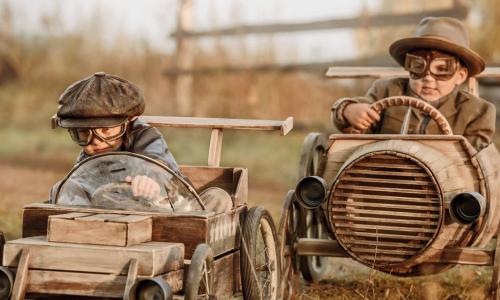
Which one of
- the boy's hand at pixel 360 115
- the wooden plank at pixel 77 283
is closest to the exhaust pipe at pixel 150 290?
the wooden plank at pixel 77 283

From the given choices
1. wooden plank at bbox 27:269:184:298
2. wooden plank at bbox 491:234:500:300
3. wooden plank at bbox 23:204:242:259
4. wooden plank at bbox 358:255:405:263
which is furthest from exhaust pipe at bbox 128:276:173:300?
wooden plank at bbox 491:234:500:300

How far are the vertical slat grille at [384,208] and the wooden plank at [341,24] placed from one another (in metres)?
10.7

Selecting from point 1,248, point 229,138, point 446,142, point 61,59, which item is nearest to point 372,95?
point 446,142

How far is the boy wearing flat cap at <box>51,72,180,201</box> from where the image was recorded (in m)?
4.69

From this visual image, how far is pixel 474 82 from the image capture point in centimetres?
694

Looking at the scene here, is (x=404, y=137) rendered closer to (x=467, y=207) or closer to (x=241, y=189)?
(x=467, y=207)

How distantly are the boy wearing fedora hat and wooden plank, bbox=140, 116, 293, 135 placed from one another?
31.7 inches

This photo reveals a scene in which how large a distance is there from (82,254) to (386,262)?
221cm

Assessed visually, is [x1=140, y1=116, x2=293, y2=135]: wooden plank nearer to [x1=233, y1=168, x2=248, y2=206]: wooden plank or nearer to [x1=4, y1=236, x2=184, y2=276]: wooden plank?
[x1=233, y1=168, x2=248, y2=206]: wooden plank

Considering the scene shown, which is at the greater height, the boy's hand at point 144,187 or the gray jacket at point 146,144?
the gray jacket at point 146,144

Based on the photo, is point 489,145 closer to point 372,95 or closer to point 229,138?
point 372,95

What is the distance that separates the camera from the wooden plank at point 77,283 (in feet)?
12.8

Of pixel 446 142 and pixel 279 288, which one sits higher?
pixel 446 142

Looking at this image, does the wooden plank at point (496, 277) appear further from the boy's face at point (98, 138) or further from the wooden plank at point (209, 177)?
the boy's face at point (98, 138)
